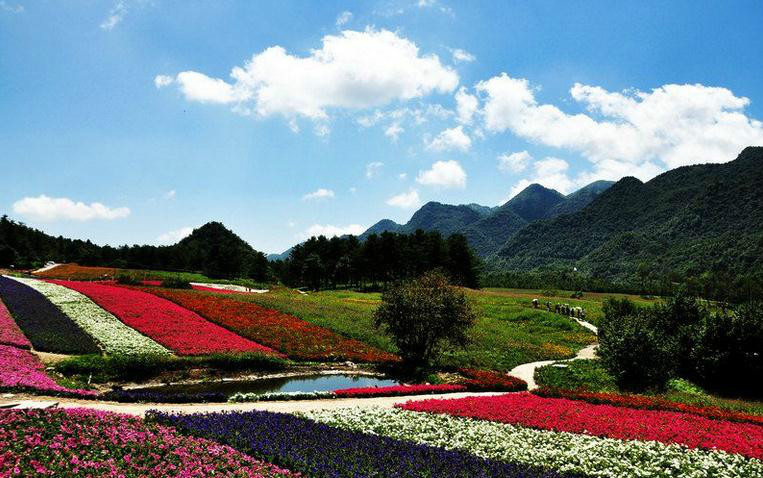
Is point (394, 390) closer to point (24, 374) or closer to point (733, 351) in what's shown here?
point (24, 374)

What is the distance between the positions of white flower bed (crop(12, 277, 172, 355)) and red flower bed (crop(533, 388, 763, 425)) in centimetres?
2459

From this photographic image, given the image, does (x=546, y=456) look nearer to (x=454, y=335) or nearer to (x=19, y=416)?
(x=19, y=416)

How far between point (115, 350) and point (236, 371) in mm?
8182

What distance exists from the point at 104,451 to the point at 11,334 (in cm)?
2358

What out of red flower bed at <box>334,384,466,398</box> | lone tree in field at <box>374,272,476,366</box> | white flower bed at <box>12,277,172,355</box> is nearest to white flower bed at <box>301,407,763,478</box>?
red flower bed at <box>334,384,466,398</box>

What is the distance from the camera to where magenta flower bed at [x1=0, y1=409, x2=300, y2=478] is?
1112 centimetres

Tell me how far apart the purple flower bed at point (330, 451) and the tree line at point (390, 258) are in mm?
73207

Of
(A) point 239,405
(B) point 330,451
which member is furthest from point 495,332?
(B) point 330,451

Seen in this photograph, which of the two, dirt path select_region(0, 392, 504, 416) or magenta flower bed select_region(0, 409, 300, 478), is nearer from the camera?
magenta flower bed select_region(0, 409, 300, 478)

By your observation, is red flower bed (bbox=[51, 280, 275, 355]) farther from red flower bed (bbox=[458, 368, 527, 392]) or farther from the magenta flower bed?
the magenta flower bed

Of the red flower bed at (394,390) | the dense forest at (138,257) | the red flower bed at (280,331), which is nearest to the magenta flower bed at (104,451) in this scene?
the red flower bed at (394,390)

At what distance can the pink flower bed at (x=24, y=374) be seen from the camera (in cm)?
1912

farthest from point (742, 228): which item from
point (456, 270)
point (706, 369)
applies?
point (706, 369)

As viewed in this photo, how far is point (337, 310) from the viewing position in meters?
54.0
